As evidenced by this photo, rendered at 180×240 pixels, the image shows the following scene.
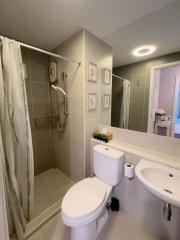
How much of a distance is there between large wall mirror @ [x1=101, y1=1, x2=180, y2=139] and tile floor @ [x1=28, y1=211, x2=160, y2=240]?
104 centimetres

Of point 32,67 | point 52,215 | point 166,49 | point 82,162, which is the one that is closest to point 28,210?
point 52,215

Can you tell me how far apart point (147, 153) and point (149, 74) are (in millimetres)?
840

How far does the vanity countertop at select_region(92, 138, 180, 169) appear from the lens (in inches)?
43.9

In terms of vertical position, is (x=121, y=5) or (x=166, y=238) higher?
(x=121, y=5)

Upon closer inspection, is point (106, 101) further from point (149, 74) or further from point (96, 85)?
point (149, 74)

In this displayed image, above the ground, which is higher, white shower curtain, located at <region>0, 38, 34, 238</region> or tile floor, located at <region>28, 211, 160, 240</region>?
white shower curtain, located at <region>0, 38, 34, 238</region>

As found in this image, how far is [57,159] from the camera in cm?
233

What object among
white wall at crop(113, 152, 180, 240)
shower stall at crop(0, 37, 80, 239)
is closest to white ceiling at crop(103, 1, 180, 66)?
shower stall at crop(0, 37, 80, 239)

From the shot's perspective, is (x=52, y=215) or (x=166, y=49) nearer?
(x=166, y=49)

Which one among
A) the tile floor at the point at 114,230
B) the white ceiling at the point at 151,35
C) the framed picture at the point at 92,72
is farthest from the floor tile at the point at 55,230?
the white ceiling at the point at 151,35

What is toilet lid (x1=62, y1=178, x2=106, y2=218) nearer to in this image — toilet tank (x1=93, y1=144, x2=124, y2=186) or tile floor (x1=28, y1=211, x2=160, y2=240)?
toilet tank (x1=93, y1=144, x2=124, y2=186)

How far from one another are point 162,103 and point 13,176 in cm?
157

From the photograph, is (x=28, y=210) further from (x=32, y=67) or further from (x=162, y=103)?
(x=32, y=67)

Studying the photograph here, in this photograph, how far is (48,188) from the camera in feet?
6.25
